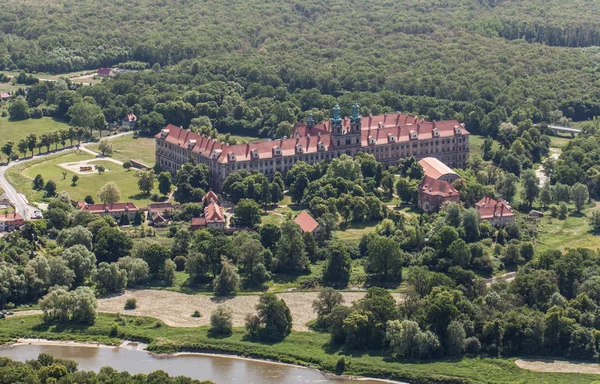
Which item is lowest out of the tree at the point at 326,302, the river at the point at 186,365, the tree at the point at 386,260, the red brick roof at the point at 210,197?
the river at the point at 186,365

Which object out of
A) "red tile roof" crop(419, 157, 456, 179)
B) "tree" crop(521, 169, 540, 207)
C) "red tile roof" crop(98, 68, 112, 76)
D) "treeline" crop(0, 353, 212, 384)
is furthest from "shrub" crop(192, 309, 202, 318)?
"red tile roof" crop(98, 68, 112, 76)

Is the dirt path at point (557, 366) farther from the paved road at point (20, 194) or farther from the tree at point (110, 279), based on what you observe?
the paved road at point (20, 194)

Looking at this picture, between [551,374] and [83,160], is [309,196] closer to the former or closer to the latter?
[83,160]

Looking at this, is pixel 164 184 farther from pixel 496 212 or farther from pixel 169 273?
pixel 496 212

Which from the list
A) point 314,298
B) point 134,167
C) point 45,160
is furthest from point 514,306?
point 45,160

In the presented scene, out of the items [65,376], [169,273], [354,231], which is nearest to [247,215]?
[354,231]

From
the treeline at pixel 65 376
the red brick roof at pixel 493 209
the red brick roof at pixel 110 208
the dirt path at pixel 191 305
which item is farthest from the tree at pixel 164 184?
the treeline at pixel 65 376
